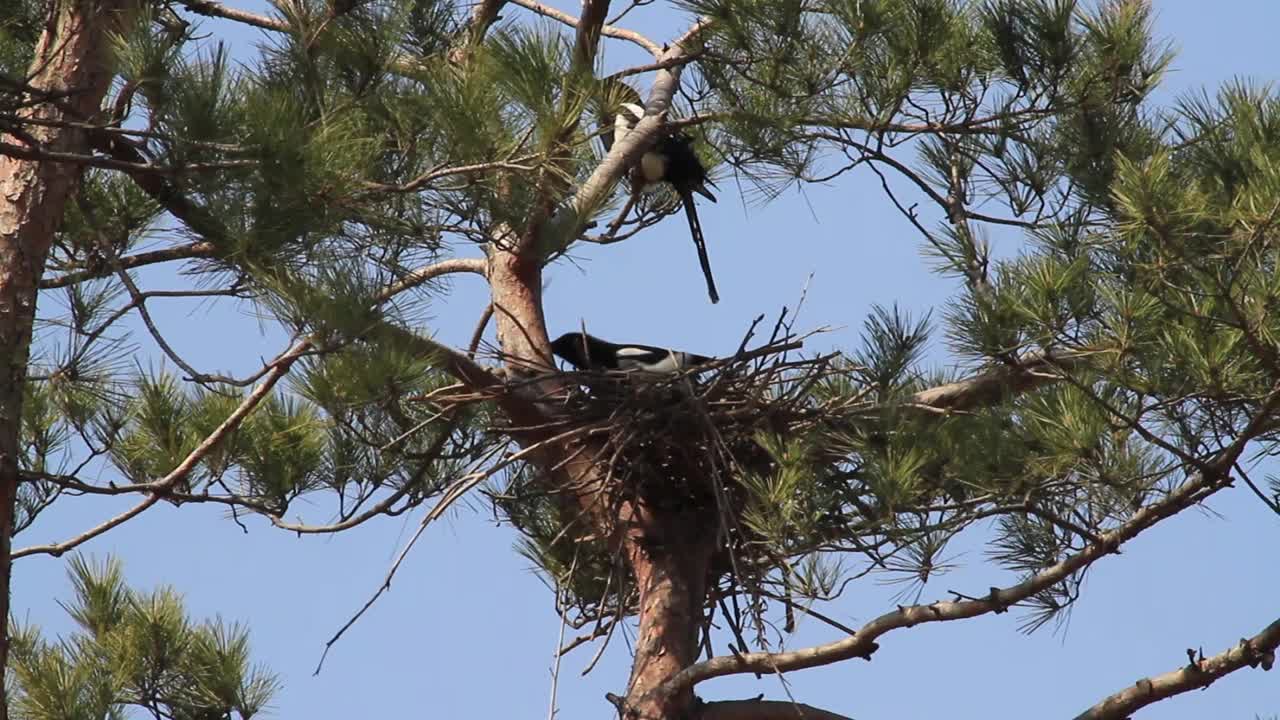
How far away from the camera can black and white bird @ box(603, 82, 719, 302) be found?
210 inches

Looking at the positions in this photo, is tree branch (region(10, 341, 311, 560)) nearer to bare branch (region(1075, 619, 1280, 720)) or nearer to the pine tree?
the pine tree

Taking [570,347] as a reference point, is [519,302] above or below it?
below

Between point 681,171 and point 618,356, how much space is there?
659mm

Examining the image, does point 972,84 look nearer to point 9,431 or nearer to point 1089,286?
point 1089,286

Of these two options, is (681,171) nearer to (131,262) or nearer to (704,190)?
(704,190)

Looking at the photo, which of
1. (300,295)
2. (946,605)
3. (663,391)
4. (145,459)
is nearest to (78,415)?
(145,459)

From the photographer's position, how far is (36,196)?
13.0ft

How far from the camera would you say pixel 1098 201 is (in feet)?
13.1

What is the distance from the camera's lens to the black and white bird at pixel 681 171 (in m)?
5.32

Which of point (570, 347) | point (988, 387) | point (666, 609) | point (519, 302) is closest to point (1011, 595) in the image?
point (988, 387)

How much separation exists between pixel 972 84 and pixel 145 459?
2235mm

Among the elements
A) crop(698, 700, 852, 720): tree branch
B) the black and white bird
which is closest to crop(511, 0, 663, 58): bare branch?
the black and white bird

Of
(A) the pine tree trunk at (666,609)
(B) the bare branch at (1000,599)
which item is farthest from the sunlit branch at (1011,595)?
(A) the pine tree trunk at (666,609)

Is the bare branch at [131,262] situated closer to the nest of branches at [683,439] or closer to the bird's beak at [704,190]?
the nest of branches at [683,439]
